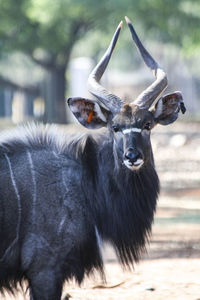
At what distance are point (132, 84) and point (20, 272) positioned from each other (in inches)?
1713

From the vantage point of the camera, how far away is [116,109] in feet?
19.3

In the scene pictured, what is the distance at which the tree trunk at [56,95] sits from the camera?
99.8 ft

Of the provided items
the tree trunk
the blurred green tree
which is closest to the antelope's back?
the blurred green tree

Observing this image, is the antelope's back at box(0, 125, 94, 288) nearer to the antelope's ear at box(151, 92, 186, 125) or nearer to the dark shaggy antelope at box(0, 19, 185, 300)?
the dark shaggy antelope at box(0, 19, 185, 300)

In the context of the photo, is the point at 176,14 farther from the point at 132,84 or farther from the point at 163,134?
the point at 132,84

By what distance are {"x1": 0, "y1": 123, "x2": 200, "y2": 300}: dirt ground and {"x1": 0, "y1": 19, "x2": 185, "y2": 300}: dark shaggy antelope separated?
293 mm

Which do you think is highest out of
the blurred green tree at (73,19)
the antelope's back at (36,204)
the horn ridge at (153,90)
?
the blurred green tree at (73,19)

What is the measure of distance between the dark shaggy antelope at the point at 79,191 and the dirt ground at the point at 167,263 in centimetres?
29

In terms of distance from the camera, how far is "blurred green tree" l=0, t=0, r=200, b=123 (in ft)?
79.1

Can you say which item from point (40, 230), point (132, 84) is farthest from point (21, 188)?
point (132, 84)

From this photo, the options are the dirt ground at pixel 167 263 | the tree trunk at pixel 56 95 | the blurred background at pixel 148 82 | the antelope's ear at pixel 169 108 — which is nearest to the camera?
the antelope's ear at pixel 169 108

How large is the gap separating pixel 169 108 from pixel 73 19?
70.8 feet

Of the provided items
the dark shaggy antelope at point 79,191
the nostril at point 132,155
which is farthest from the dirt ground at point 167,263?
the nostril at point 132,155

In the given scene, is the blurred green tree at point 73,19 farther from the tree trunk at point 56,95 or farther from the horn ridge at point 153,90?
the horn ridge at point 153,90
